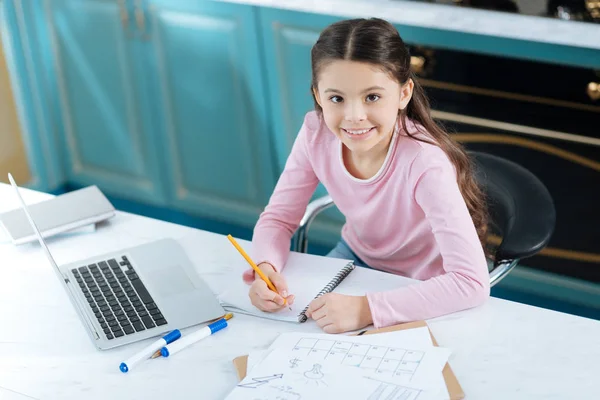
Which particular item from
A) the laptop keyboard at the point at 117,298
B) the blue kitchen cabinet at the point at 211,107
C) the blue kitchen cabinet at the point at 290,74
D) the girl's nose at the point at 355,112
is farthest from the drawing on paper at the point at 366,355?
the blue kitchen cabinet at the point at 211,107

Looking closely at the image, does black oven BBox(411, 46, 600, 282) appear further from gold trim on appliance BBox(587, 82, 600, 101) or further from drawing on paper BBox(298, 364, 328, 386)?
drawing on paper BBox(298, 364, 328, 386)

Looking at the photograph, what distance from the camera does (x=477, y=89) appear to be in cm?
241

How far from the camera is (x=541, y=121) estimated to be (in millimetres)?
2369

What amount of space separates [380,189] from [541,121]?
2.71ft

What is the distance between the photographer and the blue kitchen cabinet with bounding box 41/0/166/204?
3039mm

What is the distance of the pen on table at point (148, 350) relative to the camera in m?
1.37

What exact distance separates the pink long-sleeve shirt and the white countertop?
70cm

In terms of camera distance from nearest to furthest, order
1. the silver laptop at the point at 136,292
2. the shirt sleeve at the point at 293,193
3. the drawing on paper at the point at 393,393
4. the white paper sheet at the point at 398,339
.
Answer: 1. the drawing on paper at the point at 393,393
2. the white paper sheet at the point at 398,339
3. the silver laptop at the point at 136,292
4. the shirt sleeve at the point at 293,193

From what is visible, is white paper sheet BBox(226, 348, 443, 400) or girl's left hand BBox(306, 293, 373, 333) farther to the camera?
girl's left hand BBox(306, 293, 373, 333)

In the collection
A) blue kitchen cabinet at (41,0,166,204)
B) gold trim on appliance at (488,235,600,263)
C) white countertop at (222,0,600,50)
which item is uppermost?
white countertop at (222,0,600,50)

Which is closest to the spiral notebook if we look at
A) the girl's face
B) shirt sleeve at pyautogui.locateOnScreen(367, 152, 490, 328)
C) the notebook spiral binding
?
the notebook spiral binding

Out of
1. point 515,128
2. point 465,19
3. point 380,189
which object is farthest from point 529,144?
point 380,189

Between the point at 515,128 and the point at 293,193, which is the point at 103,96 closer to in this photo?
the point at 515,128

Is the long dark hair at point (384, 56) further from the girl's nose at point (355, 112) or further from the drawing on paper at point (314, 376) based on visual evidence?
the drawing on paper at point (314, 376)
